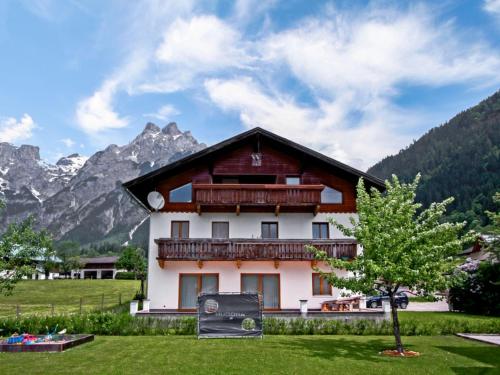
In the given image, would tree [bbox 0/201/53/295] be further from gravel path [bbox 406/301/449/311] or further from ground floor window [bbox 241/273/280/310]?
gravel path [bbox 406/301/449/311]

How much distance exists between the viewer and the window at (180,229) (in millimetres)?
28406

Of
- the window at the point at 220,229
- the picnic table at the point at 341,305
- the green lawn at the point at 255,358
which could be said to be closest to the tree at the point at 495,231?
the picnic table at the point at 341,305

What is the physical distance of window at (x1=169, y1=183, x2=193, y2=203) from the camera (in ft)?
94.5

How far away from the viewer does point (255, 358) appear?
48.2 feet

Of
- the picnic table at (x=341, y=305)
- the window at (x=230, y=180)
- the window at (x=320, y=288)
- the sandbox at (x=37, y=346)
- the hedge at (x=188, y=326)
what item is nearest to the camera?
the sandbox at (x=37, y=346)

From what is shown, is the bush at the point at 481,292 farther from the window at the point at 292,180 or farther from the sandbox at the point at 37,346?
the sandbox at the point at 37,346

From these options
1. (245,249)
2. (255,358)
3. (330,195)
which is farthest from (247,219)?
(255,358)

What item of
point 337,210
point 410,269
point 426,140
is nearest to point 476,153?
point 426,140

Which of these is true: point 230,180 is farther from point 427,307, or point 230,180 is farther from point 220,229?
point 427,307

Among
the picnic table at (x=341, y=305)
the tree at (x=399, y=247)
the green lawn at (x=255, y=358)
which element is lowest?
the green lawn at (x=255, y=358)

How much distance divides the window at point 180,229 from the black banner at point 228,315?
376 inches

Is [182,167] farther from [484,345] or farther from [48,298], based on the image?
[48,298]

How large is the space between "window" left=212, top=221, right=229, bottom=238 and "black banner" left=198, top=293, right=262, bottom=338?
9.42 m

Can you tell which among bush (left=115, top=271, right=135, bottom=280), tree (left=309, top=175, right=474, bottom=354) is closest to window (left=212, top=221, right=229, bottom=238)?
tree (left=309, top=175, right=474, bottom=354)
